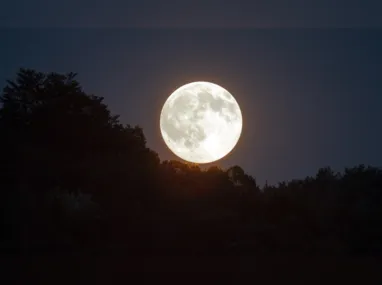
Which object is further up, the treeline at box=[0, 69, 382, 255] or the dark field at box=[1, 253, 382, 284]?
the treeline at box=[0, 69, 382, 255]

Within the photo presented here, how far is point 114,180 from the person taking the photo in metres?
32.0

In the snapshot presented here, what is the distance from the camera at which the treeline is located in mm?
26609

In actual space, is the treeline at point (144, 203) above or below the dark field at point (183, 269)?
above

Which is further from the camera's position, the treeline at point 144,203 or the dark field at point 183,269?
the treeline at point 144,203

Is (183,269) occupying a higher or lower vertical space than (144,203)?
lower

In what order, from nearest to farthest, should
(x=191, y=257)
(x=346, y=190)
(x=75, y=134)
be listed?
(x=191, y=257)
(x=346, y=190)
(x=75, y=134)

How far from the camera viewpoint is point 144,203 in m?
29.9

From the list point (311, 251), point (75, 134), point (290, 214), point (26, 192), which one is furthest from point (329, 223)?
point (75, 134)

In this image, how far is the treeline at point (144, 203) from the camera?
1048 inches

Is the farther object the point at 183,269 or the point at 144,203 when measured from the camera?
the point at 144,203

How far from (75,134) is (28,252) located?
16.8 m

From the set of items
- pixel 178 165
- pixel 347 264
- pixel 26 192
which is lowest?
pixel 347 264

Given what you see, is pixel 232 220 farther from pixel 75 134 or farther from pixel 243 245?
pixel 75 134

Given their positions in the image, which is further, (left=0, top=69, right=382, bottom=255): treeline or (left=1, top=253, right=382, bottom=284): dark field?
(left=0, top=69, right=382, bottom=255): treeline
